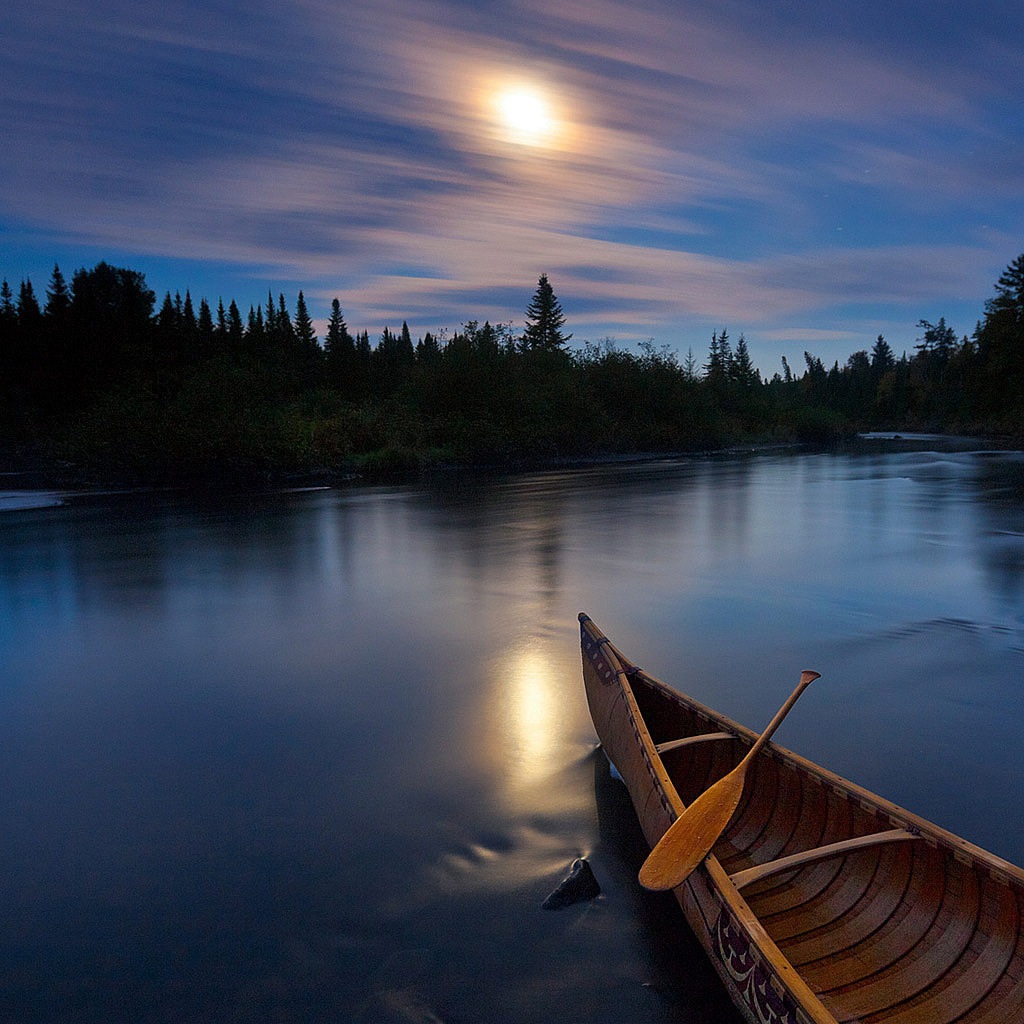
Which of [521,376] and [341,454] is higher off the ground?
[521,376]

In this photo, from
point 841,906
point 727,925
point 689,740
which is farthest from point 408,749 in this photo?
point 727,925

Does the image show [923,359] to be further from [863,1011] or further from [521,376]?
[863,1011]

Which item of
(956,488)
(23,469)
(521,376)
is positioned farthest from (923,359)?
(23,469)

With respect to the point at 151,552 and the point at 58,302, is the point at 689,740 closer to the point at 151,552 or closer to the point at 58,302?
the point at 151,552

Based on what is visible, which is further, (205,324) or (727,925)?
(205,324)

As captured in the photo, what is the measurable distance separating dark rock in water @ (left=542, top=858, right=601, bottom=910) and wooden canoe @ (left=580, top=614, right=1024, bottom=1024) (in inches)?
16.7

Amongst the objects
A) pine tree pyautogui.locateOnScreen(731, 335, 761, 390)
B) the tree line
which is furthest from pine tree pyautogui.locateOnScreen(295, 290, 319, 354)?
pine tree pyautogui.locateOnScreen(731, 335, 761, 390)

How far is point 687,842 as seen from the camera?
311 centimetres

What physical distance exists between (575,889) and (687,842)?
1036 mm

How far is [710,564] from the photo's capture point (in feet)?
43.3

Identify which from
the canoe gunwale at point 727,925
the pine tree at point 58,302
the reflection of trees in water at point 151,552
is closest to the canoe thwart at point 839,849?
the canoe gunwale at point 727,925

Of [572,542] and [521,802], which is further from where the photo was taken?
[572,542]

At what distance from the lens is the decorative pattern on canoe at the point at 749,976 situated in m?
2.27

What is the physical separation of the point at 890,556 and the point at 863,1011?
1237 centimetres
